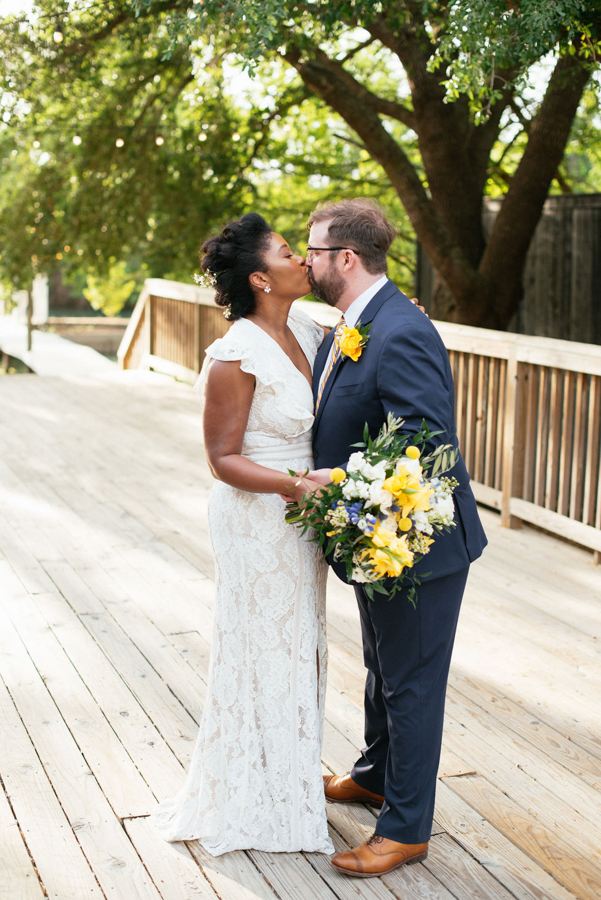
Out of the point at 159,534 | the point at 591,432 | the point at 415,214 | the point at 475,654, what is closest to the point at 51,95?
the point at 415,214

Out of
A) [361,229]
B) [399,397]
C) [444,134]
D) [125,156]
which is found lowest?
[399,397]

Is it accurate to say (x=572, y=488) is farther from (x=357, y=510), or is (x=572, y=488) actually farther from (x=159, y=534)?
(x=357, y=510)

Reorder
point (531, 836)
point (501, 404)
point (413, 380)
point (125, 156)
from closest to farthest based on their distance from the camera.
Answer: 1. point (413, 380)
2. point (531, 836)
3. point (501, 404)
4. point (125, 156)

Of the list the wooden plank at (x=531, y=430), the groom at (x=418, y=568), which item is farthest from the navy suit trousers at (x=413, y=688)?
the wooden plank at (x=531, y=430)

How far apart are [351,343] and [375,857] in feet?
4.23

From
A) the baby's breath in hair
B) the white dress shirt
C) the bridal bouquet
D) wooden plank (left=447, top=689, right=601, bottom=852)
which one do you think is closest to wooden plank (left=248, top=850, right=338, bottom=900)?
wooden plank (left=447, top=689, right=601, bottom=852)

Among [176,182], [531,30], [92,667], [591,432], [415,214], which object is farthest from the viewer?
[176,182]

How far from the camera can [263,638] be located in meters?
2.46

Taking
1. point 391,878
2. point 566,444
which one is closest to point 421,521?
point 391,878

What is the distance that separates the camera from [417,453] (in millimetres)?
2064

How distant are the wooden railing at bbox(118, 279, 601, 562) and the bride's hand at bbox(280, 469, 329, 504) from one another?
284cm

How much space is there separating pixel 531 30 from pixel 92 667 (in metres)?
3.28

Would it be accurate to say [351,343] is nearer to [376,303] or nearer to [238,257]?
[376,303]

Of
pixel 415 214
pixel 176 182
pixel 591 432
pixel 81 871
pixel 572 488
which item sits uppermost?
pixel 176 182
